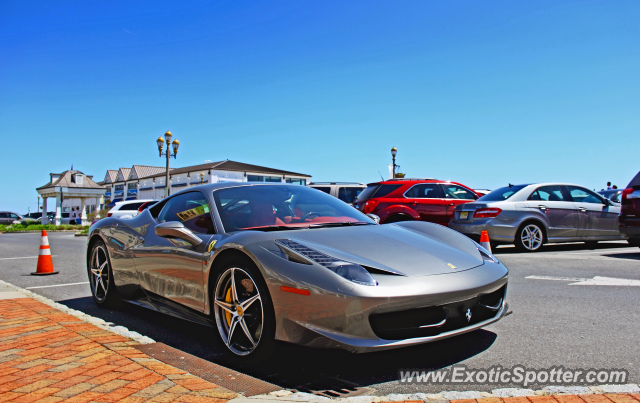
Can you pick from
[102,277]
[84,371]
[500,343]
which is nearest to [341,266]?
[500,343]

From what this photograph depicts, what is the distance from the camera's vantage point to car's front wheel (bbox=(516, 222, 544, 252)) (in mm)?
10062

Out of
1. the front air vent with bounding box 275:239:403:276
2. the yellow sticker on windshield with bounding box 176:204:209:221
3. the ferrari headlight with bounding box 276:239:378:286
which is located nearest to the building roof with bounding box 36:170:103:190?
the yellow sticker on windshield with bounding box 176:204:209:221

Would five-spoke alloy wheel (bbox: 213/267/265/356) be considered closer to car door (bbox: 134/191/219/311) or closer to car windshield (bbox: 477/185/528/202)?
car door (bbox: 134/191/219/311)

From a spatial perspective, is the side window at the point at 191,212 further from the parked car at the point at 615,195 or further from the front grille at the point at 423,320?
the parked car at the point at 615,195

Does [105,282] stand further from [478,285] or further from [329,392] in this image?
[478,285]

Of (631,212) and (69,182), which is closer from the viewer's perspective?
(631,212)

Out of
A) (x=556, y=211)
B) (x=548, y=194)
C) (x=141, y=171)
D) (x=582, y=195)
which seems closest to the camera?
(x=556, y=211)

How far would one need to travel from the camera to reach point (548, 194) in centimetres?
1042

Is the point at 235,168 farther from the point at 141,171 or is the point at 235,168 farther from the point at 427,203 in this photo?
the point at 427,203

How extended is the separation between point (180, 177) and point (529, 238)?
176 ft

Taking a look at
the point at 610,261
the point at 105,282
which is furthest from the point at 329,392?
the point at 610,261

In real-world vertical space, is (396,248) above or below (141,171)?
below

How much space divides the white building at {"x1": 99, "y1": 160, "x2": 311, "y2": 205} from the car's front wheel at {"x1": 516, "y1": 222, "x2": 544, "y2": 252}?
3636cm

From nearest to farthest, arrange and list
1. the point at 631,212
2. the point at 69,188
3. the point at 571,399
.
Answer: the point at 571,399, the point at 631,212, the point at 69,188
